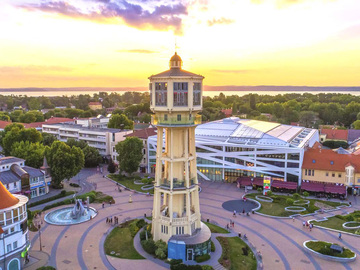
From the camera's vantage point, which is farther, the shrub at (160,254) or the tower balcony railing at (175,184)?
the tower balcony railing at (175,184)

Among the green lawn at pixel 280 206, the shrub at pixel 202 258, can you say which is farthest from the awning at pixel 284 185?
the shrub at pixel 202 258

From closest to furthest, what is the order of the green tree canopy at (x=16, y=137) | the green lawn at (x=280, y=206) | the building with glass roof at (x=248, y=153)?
the green lawn at (x=280, y=206) < the building with glass roof at (x=248, y=153) < the green tree canopy at (x=16, y=137)

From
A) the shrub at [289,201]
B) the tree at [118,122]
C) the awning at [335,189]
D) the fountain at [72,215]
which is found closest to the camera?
the fountain at [72,215]

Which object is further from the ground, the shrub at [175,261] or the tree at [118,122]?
the tree at [118,122]

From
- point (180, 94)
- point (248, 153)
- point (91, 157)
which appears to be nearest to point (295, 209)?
point (248, 153)

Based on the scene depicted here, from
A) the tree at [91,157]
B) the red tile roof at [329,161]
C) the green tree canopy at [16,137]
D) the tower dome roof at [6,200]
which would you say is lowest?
the tree at [91,157]

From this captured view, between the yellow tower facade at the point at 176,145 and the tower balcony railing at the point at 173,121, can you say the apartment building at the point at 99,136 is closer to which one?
the yellow tower facade at the point at 176,145

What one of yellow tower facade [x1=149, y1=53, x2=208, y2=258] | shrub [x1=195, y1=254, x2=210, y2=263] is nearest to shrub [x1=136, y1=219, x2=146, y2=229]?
yellow tower facade [x1=149, y1=53, x2=208, y2=258]
